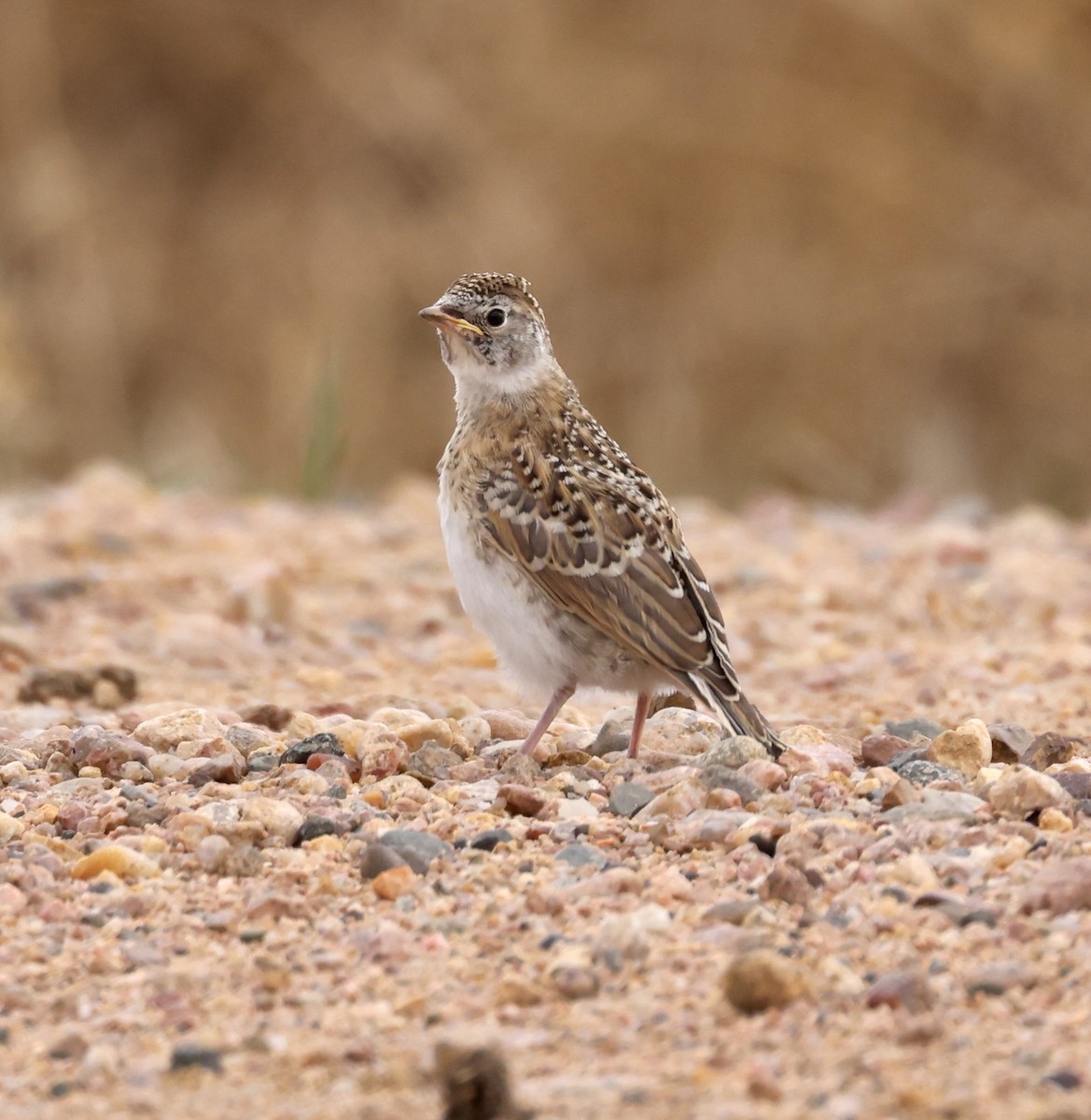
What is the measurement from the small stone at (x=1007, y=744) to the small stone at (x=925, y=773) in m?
0.23

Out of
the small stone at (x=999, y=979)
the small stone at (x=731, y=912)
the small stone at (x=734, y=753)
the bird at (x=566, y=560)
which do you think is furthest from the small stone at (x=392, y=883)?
the small stone at (x=999, y=979)

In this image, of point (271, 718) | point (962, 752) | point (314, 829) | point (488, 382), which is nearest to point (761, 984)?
point (314, 829)

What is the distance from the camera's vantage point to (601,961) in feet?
10.9

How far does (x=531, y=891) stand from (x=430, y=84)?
1056 cm

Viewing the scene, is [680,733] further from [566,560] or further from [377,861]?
[377,861]

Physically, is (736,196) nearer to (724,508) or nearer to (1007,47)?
(1007,47)

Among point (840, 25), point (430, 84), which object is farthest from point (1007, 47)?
point (430, 84)

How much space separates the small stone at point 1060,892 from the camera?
345 cm

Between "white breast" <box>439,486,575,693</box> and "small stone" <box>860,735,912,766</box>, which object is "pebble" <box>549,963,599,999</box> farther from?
"white breast" <box>439,486,575,693</box>

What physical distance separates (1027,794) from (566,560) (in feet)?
4.38

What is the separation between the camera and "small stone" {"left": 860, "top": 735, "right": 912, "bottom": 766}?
14.9 ft

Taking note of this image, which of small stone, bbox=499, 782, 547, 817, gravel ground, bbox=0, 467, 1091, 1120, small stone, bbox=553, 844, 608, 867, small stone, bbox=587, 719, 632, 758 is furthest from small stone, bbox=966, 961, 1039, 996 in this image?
small stone, bbox=587, 719, 632, 758

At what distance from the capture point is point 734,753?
4281 millimetres

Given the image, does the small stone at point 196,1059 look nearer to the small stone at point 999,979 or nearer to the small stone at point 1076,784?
the small stone at point 999,979
